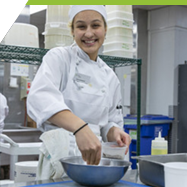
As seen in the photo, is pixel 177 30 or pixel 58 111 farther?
pixel 177 30

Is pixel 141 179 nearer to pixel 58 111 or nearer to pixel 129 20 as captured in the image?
pixel 58 111

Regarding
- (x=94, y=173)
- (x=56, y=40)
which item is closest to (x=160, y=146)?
(x=94, y=173)

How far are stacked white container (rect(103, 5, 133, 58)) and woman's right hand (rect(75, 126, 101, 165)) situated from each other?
163 centimetres

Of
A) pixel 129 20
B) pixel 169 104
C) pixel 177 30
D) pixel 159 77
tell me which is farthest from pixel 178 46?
pixel 129 20

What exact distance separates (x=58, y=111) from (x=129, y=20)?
1.73 meters

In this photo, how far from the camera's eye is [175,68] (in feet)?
18.6

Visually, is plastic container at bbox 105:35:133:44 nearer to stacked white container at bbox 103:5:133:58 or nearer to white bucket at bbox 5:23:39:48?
stacked white container at bbox 103:5:133:58

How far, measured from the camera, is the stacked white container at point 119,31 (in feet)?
8.77

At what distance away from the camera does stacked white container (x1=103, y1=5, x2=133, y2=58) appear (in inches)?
105

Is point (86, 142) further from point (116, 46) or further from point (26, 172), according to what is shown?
point (116, 46)

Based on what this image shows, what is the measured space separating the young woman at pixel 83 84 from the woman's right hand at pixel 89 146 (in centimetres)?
16

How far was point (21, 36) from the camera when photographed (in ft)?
7.36

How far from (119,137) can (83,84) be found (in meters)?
0.31

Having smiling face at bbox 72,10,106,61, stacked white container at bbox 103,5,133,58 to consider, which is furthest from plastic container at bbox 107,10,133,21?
smiling face at bbox 72,10,106,61
